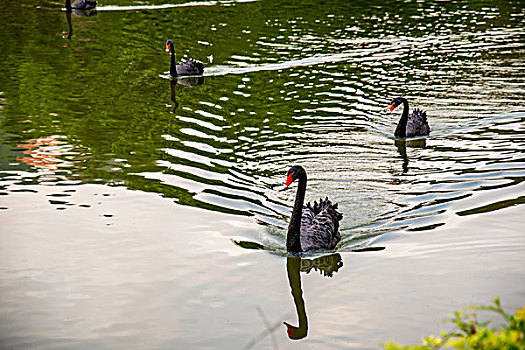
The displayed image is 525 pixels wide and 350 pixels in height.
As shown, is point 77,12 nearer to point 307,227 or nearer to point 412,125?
point 412,125

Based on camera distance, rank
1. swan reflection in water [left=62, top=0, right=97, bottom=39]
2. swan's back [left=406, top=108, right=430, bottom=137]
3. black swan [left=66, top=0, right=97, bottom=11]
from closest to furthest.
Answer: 1. swan's back [left=406, top=108, right=430, bottom=137]
2. swan reflection in water [left=62, top=0, right=97, bottom=39]
3. black swan [left=66, top=0, right=97, bottom=11]

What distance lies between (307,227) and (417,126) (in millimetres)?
5317

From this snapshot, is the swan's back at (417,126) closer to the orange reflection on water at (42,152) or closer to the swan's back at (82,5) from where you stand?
the orange reflection on water at (42,152)

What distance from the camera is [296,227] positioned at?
8828 mm

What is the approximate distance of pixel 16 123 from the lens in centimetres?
1422

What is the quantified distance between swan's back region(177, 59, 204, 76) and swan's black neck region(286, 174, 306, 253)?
394 inches

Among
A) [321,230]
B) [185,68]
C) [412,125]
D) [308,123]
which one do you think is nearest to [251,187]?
[321,230]

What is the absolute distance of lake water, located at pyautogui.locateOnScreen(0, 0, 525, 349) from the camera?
742 cm

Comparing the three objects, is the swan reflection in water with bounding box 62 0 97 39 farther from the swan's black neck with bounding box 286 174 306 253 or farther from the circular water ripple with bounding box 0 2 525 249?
the swan's black neck with bounding box 286 174 306 253

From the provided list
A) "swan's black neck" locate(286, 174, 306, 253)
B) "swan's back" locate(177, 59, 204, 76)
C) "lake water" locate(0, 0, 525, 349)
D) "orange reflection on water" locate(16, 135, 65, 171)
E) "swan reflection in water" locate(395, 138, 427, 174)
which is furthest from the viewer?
"swan's back" locate(177, 59, 204, 76)

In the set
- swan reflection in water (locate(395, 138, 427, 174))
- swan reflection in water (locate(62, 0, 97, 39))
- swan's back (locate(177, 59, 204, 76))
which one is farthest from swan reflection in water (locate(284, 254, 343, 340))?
swan reflection in water (locate(62, 0, 97, 39))

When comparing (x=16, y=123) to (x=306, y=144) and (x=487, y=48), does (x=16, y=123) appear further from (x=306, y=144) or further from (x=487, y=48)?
(x=487, y=48)

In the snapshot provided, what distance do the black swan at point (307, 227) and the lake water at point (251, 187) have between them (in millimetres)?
184

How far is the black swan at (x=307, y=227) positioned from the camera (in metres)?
8.84
